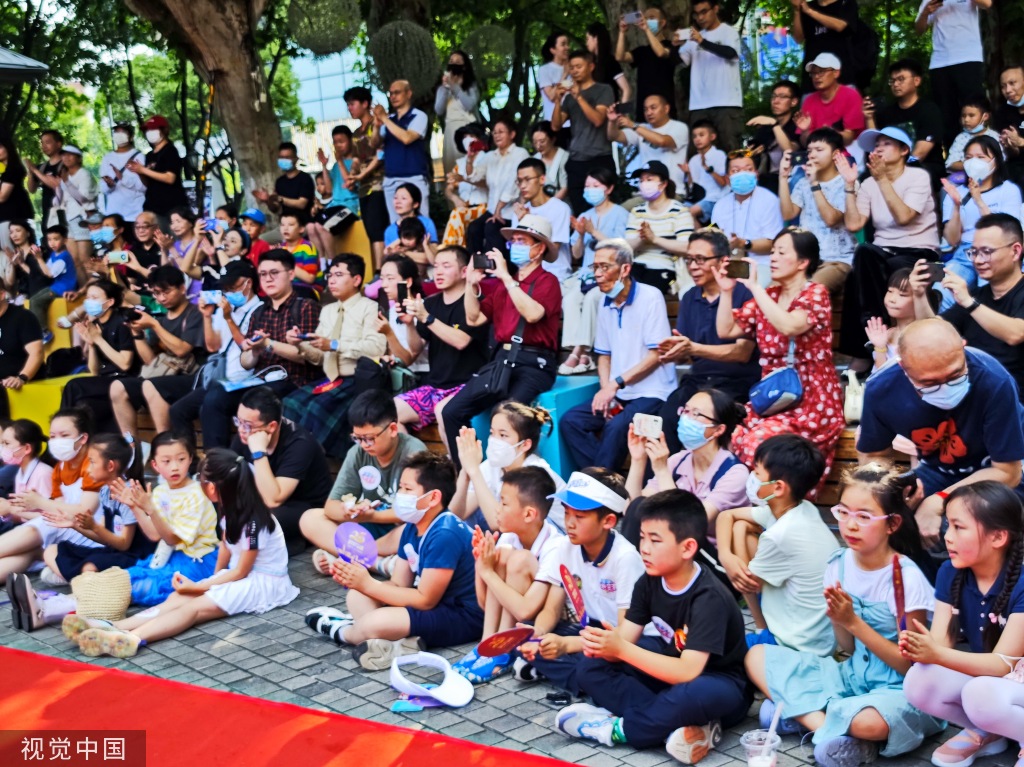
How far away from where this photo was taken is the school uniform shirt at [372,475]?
6910 millimetres

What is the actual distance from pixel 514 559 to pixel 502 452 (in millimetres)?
883

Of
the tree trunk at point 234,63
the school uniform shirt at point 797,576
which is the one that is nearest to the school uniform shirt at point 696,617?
the school uniform shirt at point 797,576

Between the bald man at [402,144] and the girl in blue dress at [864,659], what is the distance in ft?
22.7

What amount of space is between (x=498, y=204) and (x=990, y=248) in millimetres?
4822

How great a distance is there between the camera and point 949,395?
5066mm

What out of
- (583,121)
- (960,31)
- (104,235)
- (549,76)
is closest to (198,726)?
(583,121)

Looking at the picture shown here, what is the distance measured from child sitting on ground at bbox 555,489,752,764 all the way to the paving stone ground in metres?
0.09

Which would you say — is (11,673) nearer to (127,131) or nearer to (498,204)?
(498,204)

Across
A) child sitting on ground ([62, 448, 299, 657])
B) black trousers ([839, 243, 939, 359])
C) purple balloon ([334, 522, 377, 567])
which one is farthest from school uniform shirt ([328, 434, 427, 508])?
black trousers ([839, 243, 939, 359])

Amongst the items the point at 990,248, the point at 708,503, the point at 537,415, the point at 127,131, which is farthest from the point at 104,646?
the point at 127,131

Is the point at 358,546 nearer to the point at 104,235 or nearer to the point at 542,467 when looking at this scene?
the point at 542,467

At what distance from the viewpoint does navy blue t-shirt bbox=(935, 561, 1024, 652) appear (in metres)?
4.19

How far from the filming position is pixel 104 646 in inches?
240

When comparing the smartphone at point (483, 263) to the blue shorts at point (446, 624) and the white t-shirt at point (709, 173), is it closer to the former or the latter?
the white t-shirt at point (709, 173)
